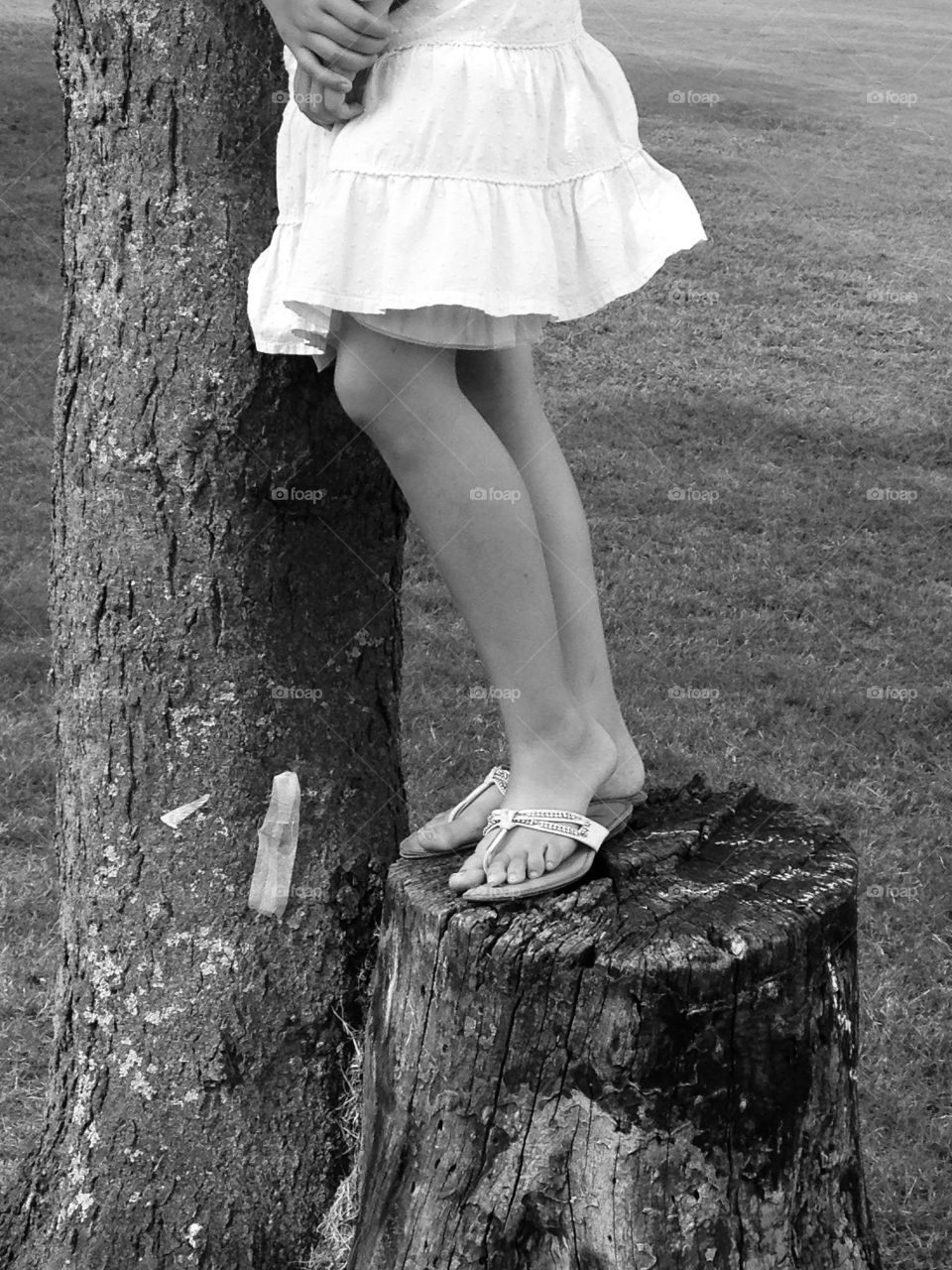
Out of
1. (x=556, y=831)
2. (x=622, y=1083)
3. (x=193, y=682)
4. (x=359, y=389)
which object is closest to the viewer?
(x=622, y=1083)

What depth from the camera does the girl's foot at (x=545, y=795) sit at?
6.27ft

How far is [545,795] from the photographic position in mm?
2021

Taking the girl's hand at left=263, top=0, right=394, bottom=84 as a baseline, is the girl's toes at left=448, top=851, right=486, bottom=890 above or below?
below

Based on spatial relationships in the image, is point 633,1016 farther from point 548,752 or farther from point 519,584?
point 519,584

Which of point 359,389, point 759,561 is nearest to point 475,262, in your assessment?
point 359,389

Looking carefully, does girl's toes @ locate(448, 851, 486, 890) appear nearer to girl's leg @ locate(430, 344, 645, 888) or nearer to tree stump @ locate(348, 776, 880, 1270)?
tree stump @ locate(348, 776, 880, 1270)

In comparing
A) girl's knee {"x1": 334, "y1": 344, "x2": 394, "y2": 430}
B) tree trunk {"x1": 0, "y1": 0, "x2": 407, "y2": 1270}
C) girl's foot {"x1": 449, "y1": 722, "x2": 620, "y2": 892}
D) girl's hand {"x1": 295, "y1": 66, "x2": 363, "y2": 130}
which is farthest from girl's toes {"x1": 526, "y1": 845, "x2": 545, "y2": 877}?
girl's hand {"x1": 295, "y1": 66, "x2": 363, "y2": 130}

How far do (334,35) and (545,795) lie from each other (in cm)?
103

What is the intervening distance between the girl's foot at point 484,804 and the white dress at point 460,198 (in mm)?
658

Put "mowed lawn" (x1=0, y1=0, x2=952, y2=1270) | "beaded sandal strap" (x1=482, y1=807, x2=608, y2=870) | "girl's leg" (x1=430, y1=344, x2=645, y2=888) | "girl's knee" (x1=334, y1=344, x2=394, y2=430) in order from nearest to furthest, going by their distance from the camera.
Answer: "girl's knee" (x1=334, y1=344, x2=394, y2=430) < "beaded sandal strap" (x1=482, y1=807, x2=608, y2=870) < "girl's leg" (x1=430, y1=344, x2=645, y2=888) < "mowed lawn" (x1=0, y1=0, x2=952, y2=1270)

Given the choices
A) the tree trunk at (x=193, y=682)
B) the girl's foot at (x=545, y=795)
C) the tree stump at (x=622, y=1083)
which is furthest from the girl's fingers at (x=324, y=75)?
the tree stump at (x=622, y=1083)

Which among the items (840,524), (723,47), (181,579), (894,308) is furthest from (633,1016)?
(723,47)

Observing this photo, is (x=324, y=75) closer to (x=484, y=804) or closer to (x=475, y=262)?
(x=475, y=262)

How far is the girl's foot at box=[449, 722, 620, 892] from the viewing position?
191 cm
